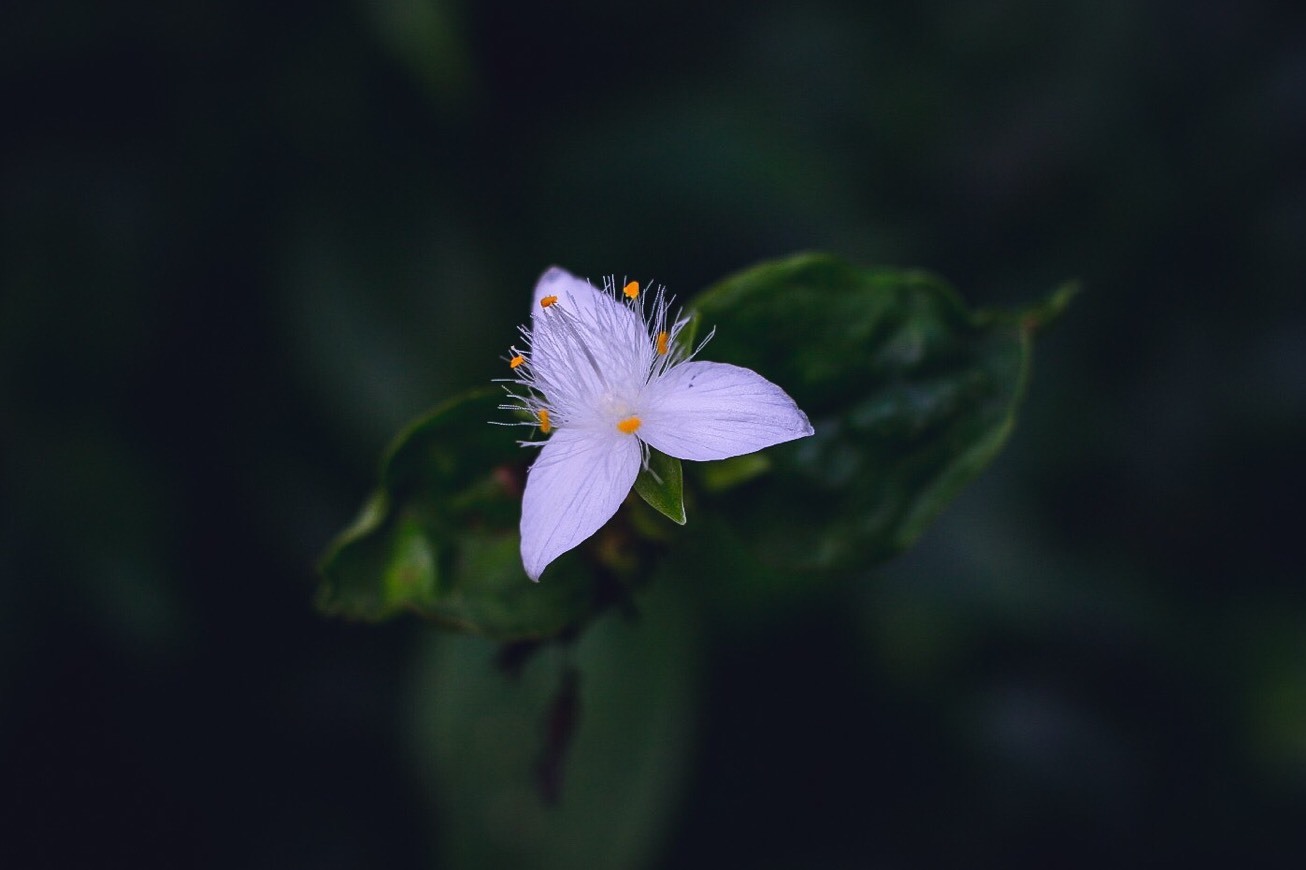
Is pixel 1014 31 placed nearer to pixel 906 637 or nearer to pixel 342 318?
pixel 906 637

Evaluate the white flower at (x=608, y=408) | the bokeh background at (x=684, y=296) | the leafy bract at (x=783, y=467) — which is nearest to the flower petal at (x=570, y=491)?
the white flower at (x=608, y=408)

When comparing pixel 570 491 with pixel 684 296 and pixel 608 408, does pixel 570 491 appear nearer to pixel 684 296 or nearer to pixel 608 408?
pixel 608 408

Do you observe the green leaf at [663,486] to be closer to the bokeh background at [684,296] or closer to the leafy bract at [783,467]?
the leafy bract at [783,467]

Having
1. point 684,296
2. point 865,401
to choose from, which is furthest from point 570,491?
point 684,296

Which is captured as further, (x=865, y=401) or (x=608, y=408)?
(x=865, y=401)

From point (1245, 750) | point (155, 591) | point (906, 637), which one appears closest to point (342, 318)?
point (155, 591)

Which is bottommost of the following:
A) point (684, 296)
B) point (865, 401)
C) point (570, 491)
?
point (570, 491)

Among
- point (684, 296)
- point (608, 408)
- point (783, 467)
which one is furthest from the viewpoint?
point (684, 296)
